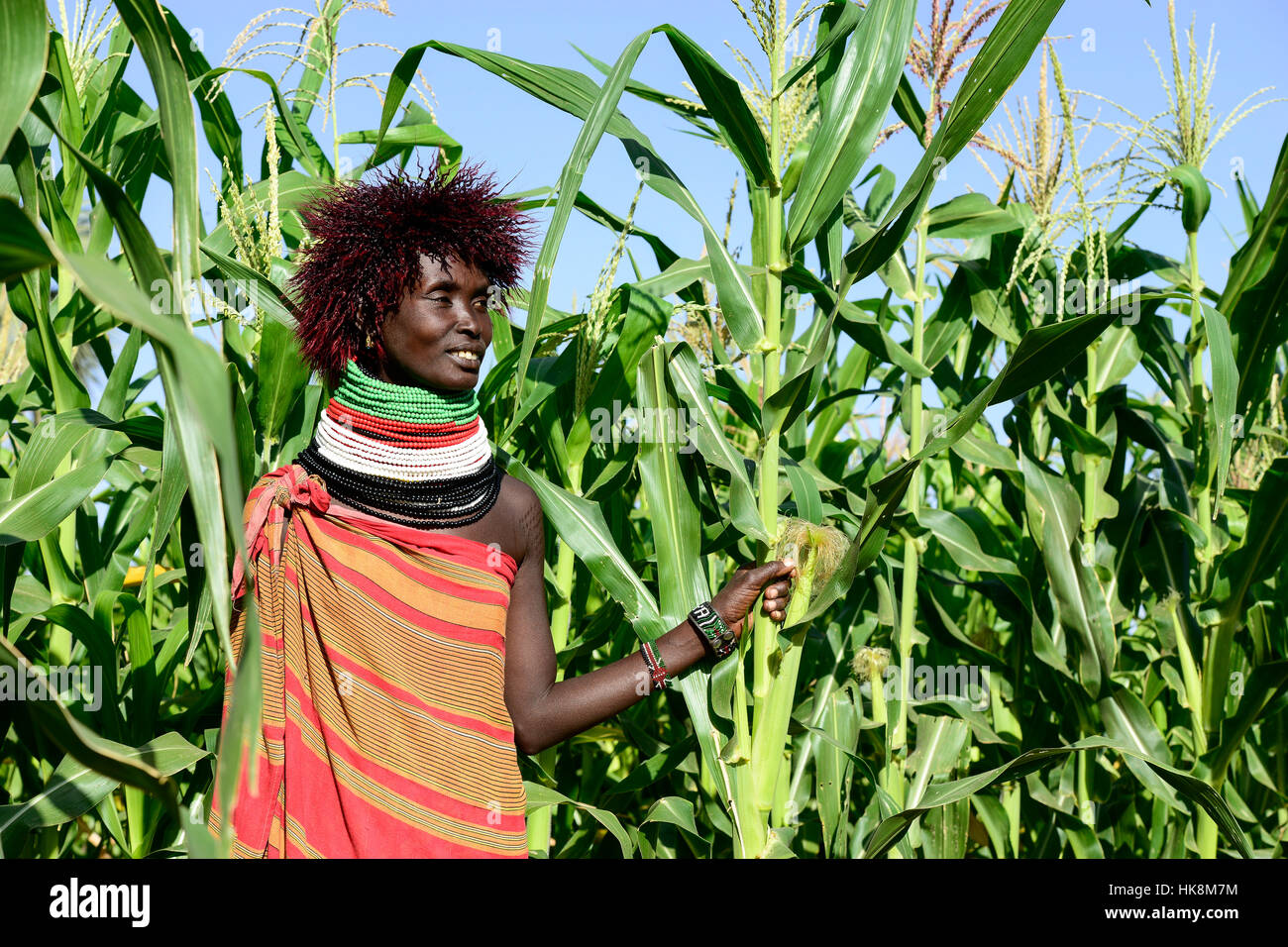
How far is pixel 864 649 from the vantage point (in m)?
2.99

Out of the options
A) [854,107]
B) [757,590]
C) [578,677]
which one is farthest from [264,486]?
[854,107]

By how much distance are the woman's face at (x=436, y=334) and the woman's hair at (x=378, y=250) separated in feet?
0.07

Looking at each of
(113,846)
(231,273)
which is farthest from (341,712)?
(113,846)

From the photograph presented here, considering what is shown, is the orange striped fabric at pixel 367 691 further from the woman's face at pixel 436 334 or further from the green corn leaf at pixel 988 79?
the green corn leaf at pixel 988 79

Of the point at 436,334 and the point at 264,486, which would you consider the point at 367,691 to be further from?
the point at 436,334

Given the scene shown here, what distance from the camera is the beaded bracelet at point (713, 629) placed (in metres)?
2.24

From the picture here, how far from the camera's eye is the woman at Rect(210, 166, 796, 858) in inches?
78.8

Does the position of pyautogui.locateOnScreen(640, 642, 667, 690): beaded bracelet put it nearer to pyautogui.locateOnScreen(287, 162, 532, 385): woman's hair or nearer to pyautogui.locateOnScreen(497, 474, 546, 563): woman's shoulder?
pyautogui.locateOnScreen(497, 474, 546, 563): woman's shoulder

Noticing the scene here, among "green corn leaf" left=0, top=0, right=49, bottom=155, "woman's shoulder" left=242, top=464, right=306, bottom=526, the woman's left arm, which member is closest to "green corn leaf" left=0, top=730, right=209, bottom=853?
"woman's shoulder" left=242, top=464, right=306, bottom=526

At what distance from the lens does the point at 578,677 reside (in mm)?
2301

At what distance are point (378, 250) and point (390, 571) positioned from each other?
618mm

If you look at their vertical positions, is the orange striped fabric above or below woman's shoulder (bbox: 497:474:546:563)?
below

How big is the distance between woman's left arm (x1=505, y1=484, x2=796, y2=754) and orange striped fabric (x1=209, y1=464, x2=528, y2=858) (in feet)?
0.46

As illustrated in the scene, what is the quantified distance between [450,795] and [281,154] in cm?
201
